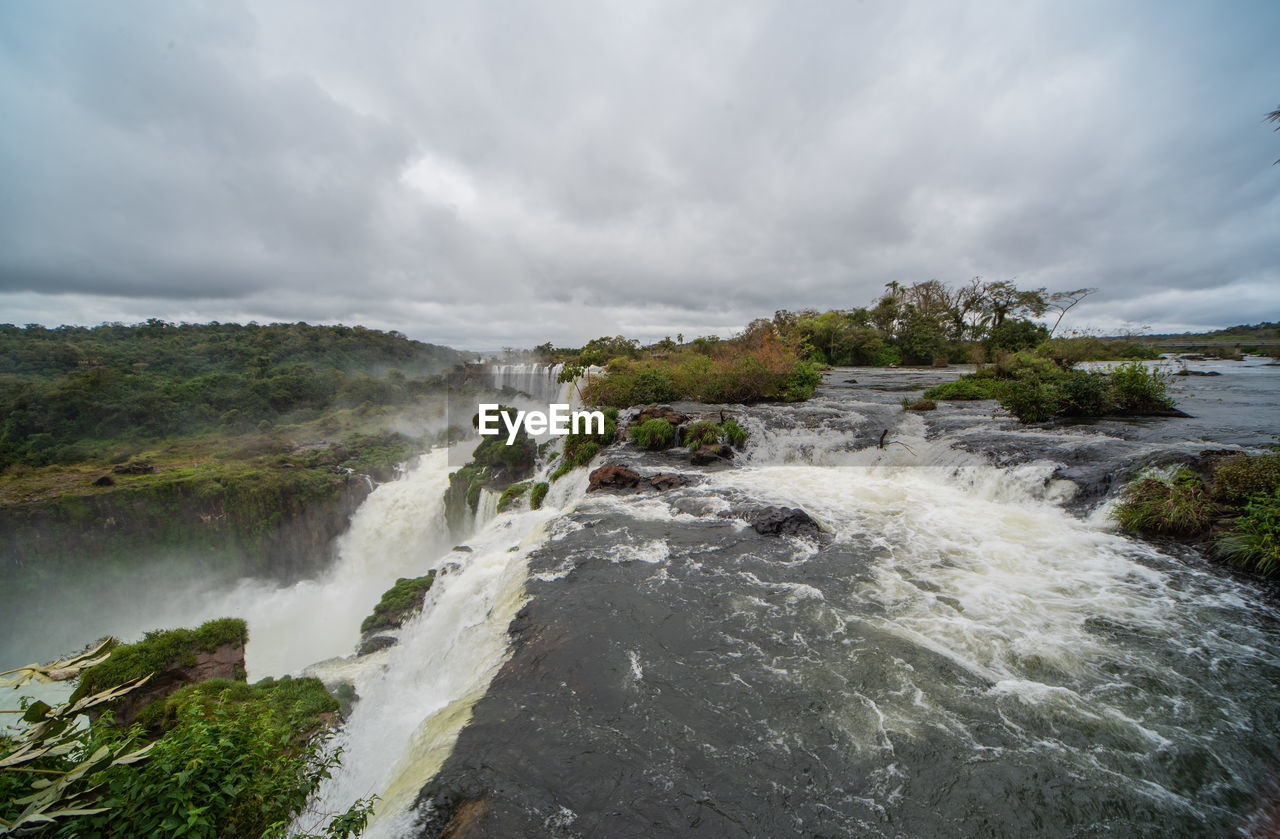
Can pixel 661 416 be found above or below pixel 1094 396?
below

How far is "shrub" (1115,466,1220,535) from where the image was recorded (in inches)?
271

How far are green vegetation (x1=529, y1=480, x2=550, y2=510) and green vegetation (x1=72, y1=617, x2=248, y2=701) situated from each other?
7090mm

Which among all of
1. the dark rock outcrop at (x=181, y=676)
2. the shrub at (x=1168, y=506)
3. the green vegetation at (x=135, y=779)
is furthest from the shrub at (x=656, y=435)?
the green vegetation at (x=135, y=779)

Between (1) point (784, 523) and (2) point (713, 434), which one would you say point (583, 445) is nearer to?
(2) point (713, 434)

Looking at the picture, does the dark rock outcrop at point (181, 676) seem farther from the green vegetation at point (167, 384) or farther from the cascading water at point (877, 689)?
the green vegetation at point (167, 384)

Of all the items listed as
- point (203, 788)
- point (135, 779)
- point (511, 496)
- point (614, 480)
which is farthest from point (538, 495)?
point (135, 779)

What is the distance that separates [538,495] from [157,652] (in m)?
8.30

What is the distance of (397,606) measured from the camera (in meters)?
10.9

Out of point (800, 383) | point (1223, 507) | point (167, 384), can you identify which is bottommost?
point (1223, 507)

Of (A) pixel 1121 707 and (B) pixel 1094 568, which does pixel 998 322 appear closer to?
(B) pixel 1094 568

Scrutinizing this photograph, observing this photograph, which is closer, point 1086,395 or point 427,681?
point 427,681

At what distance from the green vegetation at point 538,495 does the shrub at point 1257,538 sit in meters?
13.1

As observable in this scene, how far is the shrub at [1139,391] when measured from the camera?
1203 centimetres

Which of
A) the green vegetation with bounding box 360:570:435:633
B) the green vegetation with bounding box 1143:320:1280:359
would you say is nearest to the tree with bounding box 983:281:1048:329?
the green vegetation with bounding box 1143:320:1280:359
